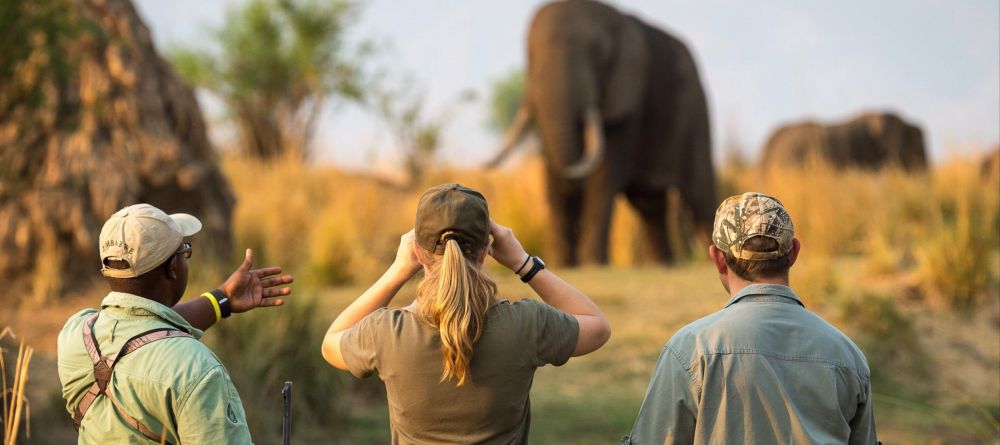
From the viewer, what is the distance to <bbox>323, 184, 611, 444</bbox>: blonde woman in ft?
10.1

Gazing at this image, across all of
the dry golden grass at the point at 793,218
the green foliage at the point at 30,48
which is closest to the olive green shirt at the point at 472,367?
the green foliage at the point at 30,48

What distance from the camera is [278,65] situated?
107ft

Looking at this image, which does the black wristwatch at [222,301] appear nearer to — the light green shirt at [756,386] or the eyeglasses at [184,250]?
the eyeglasses at [184,250]

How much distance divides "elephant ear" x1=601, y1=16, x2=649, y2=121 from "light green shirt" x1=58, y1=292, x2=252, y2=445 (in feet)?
38.7

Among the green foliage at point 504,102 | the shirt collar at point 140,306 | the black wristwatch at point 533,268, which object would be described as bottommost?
the green foliage at point 504,102

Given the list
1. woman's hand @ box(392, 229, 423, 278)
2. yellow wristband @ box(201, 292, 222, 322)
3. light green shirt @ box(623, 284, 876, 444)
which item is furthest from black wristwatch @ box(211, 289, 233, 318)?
light green shirt @ box(623, 284, 876, 444)

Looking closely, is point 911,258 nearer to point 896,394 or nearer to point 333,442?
point 896,394

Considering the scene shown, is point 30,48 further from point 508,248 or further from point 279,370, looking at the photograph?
point 508,248

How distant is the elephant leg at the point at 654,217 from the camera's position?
52.2ft

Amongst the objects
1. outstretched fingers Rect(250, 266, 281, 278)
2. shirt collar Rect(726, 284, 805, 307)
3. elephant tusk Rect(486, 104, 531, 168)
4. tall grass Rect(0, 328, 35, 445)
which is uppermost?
outstretched fingers Rect(250, 266, 281, 278)

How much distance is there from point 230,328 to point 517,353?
4.73 m

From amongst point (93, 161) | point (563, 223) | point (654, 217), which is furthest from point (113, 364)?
point (654, 217)

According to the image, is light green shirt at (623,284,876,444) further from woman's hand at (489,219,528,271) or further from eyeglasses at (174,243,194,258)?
eyeglasses at (174,243,194,258)

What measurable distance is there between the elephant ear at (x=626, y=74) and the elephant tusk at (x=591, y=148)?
1.13 feet
